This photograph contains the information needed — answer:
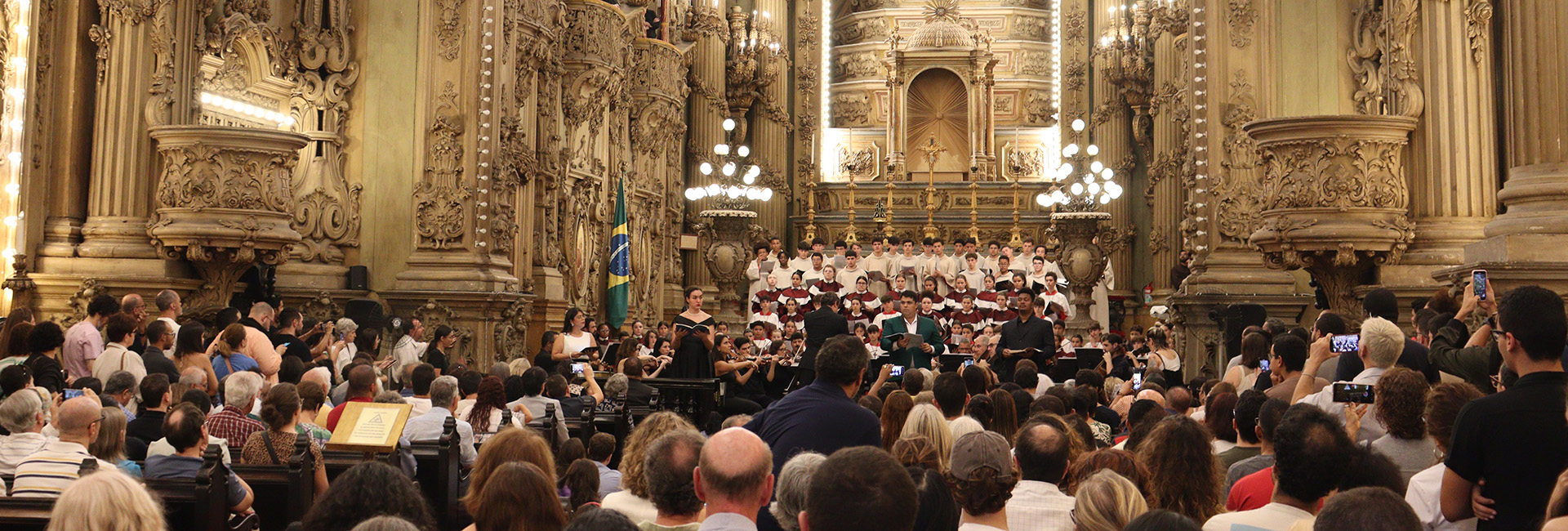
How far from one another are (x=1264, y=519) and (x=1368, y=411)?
2098 mm

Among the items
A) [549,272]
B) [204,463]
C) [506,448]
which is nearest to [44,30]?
[549,272]

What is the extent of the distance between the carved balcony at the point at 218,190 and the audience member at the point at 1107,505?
955 centimetres

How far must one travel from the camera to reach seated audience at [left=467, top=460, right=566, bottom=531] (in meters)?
4.14

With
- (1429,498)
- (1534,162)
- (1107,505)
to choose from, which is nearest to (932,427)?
(1107,505)

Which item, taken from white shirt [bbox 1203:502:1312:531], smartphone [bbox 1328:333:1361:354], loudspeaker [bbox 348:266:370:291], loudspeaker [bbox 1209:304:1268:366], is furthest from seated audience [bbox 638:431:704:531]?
loudspeaker [bbox 348:266:370:291]

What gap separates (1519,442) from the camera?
4312 millimetres

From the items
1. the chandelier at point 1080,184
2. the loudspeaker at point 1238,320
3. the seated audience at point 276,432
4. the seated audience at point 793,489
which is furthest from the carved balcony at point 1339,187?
the chandelier at point 1080,184

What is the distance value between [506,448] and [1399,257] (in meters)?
8.84

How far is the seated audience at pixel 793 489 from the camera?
4.16m

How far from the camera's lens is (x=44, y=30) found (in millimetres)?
12047

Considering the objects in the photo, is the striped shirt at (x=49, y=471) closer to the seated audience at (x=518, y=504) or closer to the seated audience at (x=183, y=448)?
the seated audience at (x=183, y=448)

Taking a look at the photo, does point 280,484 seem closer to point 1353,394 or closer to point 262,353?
point 262,353

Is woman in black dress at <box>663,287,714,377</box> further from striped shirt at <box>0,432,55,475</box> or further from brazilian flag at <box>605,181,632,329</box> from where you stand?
striped shirt at <box>0,432,55,475</box>

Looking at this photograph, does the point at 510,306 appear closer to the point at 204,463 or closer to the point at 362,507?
the point at 204,463
